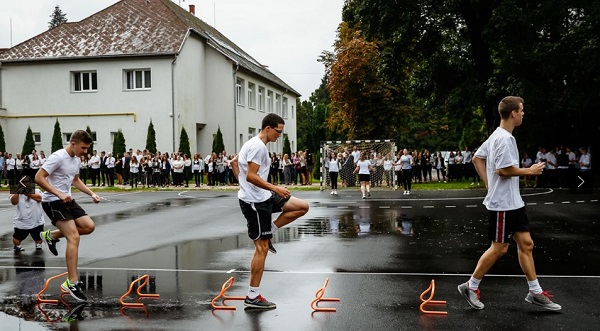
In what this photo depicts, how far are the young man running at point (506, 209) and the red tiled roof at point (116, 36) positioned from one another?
3479cm

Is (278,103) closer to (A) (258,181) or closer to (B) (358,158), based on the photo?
(B) (358,158)

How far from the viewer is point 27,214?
39.4 ft

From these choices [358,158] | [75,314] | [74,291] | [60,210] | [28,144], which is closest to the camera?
[75,314]

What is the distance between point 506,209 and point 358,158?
85.6 feet

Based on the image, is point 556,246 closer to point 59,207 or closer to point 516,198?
point 516,198

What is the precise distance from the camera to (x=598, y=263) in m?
9.39

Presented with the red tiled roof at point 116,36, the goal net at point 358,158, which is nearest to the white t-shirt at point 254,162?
the goal net at point 358,158

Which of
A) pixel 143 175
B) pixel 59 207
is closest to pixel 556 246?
pixel 59 207

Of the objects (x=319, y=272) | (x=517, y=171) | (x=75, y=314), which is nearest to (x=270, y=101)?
(x=319, y=272)

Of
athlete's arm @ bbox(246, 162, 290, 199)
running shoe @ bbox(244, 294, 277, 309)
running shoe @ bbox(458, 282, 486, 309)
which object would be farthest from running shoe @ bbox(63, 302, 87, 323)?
running shoe @ bbox(458, 282, 486, 309)

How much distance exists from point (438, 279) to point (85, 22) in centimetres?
4108

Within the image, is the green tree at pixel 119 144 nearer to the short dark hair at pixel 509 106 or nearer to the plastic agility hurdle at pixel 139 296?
the plastic agility hurdle at pixel 139 296

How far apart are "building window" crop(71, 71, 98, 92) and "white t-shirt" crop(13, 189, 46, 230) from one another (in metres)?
31.4

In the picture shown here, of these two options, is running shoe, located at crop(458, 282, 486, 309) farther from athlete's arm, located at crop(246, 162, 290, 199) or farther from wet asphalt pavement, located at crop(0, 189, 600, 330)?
athlete's arm, located at crop(246, 162, 290, 199)
